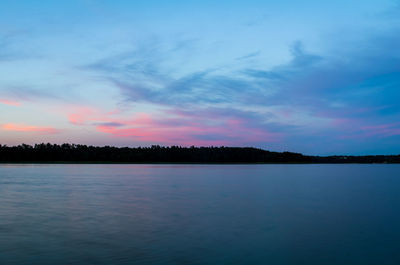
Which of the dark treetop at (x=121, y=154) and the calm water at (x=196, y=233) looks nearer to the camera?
the calm water at (x=196, y=233)

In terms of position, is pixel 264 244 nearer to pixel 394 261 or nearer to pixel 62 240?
pixel 394 261

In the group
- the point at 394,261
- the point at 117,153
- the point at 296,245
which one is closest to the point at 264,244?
the point at 296,245

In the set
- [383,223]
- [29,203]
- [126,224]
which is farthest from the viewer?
[29,203]

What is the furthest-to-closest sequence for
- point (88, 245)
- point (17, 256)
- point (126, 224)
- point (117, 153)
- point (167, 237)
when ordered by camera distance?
point (117, 153) < point (126, 224) < point (167, 237) < point (88, 245) < point (17, 256)

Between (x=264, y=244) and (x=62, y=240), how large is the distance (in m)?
7.66

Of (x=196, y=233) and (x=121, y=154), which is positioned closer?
(x=196, y=233)

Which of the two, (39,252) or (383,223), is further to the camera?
(383,223)

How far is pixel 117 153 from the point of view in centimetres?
16962

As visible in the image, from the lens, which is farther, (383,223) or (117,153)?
(117,153)

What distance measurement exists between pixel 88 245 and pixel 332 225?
1157 cm

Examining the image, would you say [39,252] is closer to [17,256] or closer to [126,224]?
[17,256]

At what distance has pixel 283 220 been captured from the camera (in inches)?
767

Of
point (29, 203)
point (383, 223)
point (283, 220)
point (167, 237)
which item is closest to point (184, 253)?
point (167, 237)

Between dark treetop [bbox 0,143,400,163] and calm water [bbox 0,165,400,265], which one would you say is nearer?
calm water [bbox 0,165,400,265]
